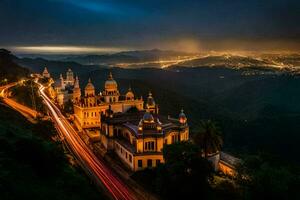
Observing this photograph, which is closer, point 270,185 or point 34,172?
point 34,172

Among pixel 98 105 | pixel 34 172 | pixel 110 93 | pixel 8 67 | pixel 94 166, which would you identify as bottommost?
pixel 94 166

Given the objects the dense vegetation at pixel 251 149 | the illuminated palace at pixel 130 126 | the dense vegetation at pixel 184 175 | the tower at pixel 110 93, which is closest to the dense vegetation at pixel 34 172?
the dense vegetation at pixel 184 175

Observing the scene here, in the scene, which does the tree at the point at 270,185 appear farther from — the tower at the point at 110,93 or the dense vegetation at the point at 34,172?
the tower at the point at 110,93

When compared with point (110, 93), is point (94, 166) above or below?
below

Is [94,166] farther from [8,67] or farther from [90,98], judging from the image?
[8,67]

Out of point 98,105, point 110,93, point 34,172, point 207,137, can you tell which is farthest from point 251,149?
point 34,172

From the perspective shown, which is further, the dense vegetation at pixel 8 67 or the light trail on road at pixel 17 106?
the dense vegetation at pixel 8 67

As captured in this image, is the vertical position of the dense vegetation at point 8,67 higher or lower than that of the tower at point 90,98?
higher
